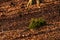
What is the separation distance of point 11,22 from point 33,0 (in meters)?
2.03

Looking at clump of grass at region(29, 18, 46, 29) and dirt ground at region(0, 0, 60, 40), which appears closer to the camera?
dirt ground at region(0, 0, 60, 40)

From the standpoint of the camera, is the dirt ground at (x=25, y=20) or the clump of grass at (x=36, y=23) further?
the clump of grass at (x=36, y=23)

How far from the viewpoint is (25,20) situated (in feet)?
28.9

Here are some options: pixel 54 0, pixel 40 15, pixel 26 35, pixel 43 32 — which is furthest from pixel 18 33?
pixel 54 0

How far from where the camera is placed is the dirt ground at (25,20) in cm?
756

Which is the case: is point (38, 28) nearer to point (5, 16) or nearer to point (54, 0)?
point (5, 16)

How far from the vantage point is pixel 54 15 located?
29.8ft

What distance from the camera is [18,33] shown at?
25.5ft

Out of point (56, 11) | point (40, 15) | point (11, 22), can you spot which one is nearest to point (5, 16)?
point (11, 22)

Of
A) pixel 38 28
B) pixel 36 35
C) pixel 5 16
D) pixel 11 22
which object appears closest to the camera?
pixel 36 35

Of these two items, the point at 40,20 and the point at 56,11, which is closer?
the point at 40,20

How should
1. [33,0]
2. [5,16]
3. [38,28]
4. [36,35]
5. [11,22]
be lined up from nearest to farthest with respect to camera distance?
1. [36,35]
2. [38,28]
3. [11,22]
4. [5,16]
5. [33,0]

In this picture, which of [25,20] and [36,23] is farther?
[25,20]

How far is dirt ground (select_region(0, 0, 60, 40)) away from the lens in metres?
7.56
